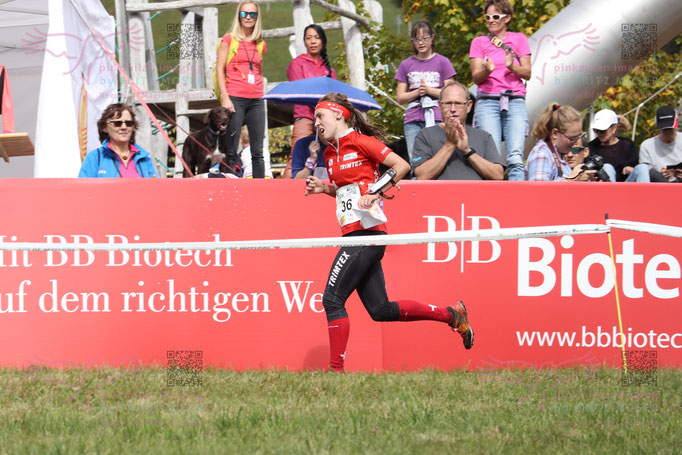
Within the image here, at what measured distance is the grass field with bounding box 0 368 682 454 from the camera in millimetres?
3906

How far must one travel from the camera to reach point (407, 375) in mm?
5941

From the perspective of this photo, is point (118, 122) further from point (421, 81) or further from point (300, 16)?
point (300, 16)

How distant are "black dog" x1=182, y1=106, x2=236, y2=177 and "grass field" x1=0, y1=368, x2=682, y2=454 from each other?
3076 mm

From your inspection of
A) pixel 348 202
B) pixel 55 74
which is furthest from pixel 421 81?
pixel 55 74

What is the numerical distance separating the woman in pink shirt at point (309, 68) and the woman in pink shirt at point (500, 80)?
1934 millimetres

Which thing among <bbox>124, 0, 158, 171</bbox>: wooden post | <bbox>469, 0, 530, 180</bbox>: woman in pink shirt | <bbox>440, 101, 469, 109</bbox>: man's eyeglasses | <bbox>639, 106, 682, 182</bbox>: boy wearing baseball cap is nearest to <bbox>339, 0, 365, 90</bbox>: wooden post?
<bbox>124, 0, 158, 171</bbox>: wooden post

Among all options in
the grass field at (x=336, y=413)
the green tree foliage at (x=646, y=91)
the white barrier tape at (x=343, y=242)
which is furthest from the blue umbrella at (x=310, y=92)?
the green tree foliage at (x=646, y=91)

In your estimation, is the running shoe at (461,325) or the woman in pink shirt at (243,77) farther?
the woman in pink shirt at (243,77)

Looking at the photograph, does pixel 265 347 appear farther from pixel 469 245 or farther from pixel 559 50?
pixel 559 50

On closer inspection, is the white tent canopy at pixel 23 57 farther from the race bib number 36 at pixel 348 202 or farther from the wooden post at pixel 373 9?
the wooden post at pixel 373 9

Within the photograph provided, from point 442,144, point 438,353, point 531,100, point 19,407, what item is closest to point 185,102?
point 531,100

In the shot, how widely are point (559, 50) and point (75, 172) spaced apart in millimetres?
5417

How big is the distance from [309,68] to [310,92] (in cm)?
75

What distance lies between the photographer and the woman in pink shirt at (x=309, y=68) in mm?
9125
